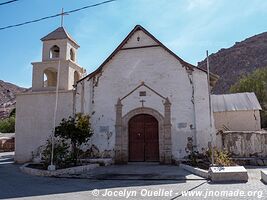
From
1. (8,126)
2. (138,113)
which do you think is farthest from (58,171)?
(8,126)

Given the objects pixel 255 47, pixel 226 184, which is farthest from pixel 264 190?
pixel 255 47

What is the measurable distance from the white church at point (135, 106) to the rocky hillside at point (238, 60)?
5604 cm

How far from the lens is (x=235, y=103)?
87.2ft

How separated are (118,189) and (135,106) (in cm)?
898

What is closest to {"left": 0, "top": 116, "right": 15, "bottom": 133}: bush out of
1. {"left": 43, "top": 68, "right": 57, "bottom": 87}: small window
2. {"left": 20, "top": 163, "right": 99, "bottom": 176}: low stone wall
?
{"left": 43, "top": 68, "right": 57, "bottom": 87}: small window

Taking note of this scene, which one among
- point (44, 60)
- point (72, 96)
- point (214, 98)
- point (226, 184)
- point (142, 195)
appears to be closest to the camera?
point (142, 195)

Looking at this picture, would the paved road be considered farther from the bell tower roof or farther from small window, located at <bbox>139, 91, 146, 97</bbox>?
the bell tower roof

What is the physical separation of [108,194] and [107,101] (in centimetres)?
1033

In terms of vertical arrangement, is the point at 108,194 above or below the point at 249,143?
below

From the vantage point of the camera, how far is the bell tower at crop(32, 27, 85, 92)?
20578 millimetres

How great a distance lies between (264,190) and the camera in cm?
863

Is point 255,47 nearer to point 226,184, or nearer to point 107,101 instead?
point 107,101

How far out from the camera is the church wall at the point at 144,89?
1723 centimetres

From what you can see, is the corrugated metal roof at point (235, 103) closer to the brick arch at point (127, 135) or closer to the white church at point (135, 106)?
the white church at point (135, 106)
